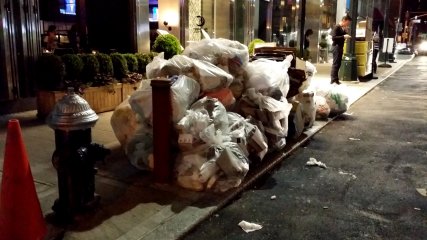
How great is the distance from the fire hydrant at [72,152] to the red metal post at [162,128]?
80cm

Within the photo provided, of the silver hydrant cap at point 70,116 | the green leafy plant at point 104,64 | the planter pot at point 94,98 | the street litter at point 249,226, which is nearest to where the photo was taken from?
the silver hydrant cap at point 70,116

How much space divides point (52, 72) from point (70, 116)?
4317mm

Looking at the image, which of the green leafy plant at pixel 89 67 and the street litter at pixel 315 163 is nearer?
the street litter at pixel 315 163

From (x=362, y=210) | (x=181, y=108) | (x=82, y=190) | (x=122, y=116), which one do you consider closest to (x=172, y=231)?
(x=82, y=190)

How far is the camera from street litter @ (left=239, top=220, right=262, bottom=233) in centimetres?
355

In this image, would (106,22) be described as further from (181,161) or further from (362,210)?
(362,210)

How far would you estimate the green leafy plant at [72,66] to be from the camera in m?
7.37

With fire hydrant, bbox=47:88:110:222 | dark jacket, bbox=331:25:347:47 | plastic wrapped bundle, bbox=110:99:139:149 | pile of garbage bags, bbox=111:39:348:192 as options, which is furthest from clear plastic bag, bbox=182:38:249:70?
dark jacket, bbox=331:25:347:47

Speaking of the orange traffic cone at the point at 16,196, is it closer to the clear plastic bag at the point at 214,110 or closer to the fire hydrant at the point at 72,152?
the fire hydrant at the point at 72,152

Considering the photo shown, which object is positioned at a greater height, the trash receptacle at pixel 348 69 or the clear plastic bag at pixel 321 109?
the trash receptacle at pixel 348 69

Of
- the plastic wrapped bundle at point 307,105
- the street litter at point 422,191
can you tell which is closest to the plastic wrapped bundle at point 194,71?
the plastic wrapped bundle at point 307,105

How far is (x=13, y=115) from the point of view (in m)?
7.44

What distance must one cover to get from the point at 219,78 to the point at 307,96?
2.45 m

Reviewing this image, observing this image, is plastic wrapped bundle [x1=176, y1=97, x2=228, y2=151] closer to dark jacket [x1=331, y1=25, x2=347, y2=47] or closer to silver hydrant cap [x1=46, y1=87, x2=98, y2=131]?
silver hydrant cap [x1=46, y1=87, x2=98, y2=131]
